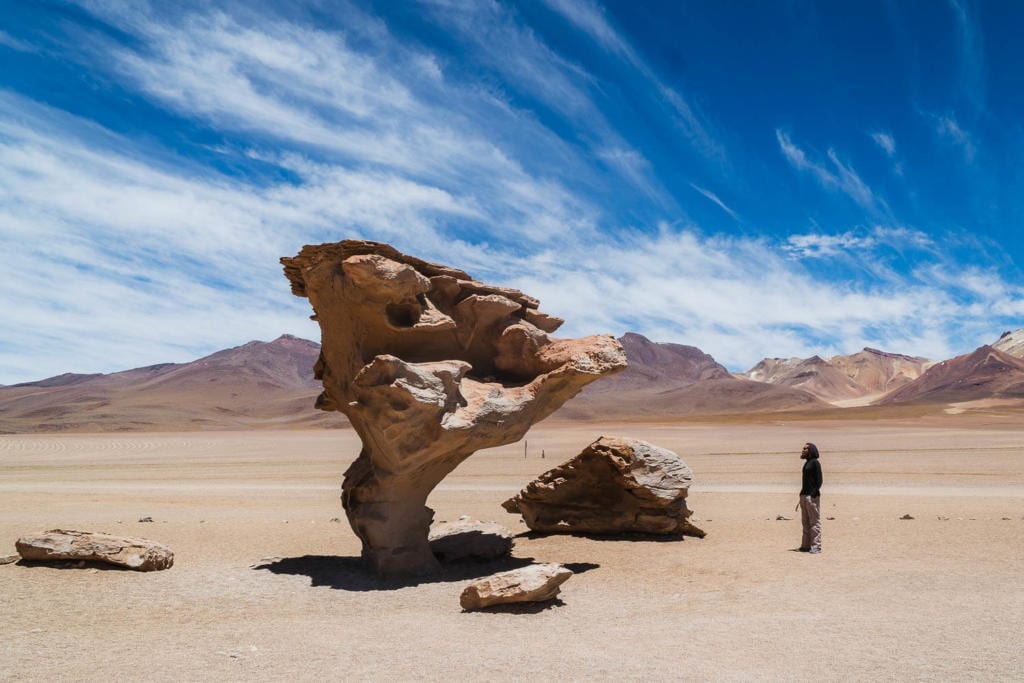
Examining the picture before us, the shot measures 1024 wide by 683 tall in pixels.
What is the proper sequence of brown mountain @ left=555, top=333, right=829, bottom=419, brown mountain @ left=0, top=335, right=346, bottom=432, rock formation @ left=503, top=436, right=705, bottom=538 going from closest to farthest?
Answer: rock formation @ left=503, top=436, right=705, bottom=538 < brown mountain @ left=0, top=335, right=346, bottom=432 < brown mountain @ left=555, top=333, right=829, bottom=419

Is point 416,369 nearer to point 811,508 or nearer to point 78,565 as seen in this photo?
Answer: point 78,565

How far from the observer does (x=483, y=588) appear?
855cm

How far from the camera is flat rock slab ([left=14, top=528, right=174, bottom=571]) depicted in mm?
10352

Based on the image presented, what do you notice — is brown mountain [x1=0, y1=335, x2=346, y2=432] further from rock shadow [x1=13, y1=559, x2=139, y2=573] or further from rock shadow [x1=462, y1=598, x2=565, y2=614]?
rock shadow [x1=462, y1=598, x2=565, y2=614]

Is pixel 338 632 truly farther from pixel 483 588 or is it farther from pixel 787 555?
pixel 787 555

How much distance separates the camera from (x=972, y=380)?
438 ft

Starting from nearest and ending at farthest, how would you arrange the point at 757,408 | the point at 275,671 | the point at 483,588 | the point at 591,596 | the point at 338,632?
1. the point at 275,671
2. the point at 338,632
3. the point at 483,588
4. the point at 591,596
5. the point at 757,408

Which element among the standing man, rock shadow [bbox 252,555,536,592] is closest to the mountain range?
the standing man

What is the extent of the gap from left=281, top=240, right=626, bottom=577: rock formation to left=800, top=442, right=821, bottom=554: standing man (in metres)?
3.74

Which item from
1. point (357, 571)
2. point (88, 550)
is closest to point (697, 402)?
point (357, 571)

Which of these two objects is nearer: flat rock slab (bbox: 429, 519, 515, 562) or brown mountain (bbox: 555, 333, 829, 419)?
flat rock slab (bbox: 429, 519, 515, 562)

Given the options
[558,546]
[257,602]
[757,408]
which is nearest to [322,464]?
[558,546]

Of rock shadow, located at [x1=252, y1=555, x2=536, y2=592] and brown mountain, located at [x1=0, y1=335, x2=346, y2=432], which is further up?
brown mountain, located at [x1=0, y1=335, x2=346, y2=432]

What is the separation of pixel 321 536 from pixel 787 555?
8750mm
